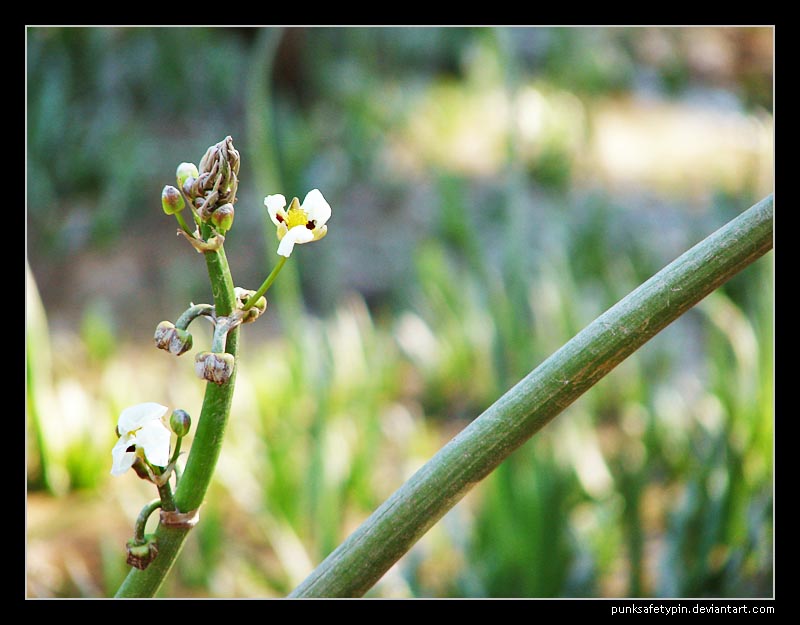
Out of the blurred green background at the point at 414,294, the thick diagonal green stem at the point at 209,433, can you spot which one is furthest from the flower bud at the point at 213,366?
the blurred green background at the point at 414,294

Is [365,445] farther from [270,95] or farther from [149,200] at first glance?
[270,95]

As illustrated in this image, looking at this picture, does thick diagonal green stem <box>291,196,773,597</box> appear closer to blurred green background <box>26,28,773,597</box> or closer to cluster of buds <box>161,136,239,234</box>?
cluster of buds <box>161,136,239,234</box>

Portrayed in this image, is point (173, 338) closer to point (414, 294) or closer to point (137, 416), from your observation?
point (137, 416)

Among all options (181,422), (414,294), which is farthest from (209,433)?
(414,294)

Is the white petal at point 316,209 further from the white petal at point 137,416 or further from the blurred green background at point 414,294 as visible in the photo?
the blurred green background at point 414,294

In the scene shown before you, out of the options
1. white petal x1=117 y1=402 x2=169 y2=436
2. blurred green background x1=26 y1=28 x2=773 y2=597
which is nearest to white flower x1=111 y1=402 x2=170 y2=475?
white petal x1=117 y1=402 x2=169 y2=436
